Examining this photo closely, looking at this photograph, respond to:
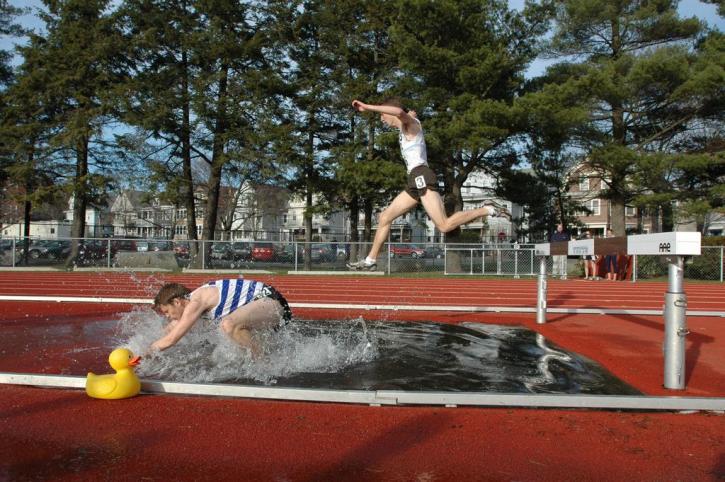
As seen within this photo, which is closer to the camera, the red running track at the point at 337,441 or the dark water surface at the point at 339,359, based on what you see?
the red running track at the point at 337,441

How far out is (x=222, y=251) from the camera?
2425 cm

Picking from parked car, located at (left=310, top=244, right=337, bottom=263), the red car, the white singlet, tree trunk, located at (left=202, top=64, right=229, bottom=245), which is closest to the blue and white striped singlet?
the white singlet

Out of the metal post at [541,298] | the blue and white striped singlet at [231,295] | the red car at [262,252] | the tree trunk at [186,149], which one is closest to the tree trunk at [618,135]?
the red car at [262,252]

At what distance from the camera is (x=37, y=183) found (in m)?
28.7

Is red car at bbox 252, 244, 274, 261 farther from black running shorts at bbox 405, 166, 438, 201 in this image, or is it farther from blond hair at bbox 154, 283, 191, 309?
blond hair at bbox 154, 283, 191, 309

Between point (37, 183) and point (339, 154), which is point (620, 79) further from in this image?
point (37, 183)

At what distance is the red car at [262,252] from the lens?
2421 cm

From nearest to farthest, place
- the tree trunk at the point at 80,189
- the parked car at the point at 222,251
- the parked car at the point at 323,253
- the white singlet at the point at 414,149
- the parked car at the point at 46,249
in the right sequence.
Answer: the white singlet at the point at 414,149
the parked car at the point at 46,249
the parked car at the point at 222,251
the parked car at the point at 323,253
the tree trunk at the point at 80,189

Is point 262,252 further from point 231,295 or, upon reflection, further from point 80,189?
point 231,295

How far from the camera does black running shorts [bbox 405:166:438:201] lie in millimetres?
6301

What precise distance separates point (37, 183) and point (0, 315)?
22.9 m

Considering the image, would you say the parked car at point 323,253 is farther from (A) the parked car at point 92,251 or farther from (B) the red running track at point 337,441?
(B) the red running track at point 337,441

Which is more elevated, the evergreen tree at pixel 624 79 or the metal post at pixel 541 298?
A: the evergreen tree at pixel 624 79

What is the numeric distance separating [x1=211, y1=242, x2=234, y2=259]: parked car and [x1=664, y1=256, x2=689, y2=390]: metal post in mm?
20932
